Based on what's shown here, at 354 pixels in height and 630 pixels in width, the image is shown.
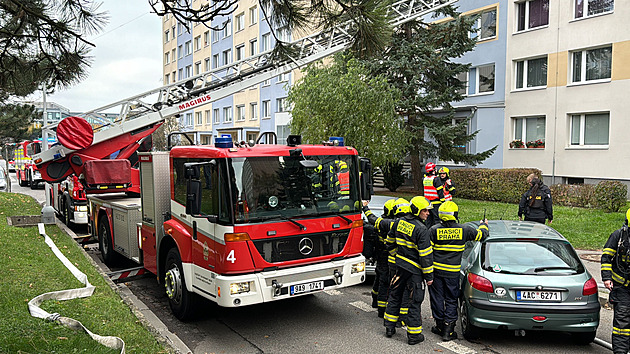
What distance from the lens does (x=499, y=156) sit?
2509 centimetres

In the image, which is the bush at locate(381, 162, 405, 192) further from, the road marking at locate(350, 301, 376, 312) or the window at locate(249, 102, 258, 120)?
the window at locate(249, 102, 258, 120)

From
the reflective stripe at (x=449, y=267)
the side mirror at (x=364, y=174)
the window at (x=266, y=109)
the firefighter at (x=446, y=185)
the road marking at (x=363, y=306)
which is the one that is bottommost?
the road marking at (x=363, y=306)

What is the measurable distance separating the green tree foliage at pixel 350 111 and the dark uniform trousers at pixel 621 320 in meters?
13.1

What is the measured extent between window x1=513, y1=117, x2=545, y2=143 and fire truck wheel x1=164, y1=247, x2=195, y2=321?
2023 centimetres

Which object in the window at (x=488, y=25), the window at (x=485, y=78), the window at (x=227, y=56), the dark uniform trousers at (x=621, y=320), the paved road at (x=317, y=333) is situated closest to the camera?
the dark uniform trousers at (x=621, y=320)

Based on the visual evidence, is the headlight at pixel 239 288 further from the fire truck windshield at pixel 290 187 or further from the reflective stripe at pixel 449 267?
the reflective stripe at pixel 449 267

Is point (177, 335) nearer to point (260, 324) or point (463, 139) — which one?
point (260, 324)

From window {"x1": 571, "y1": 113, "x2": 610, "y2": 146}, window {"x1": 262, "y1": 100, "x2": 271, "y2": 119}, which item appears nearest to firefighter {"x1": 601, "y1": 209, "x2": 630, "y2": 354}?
window {"x1": 571, "y1": 113, "x2": 610, "y2": 146}

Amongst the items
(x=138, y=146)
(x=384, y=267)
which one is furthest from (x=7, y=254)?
(x=384, y=267)

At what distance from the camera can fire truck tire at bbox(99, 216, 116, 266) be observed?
10.4m

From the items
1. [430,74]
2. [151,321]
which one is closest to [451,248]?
[151,321]

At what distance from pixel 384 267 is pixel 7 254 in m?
7.03

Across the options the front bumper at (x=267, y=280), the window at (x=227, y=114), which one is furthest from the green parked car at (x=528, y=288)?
the window at (x=227, y=114)

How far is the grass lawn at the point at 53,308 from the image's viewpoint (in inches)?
207
